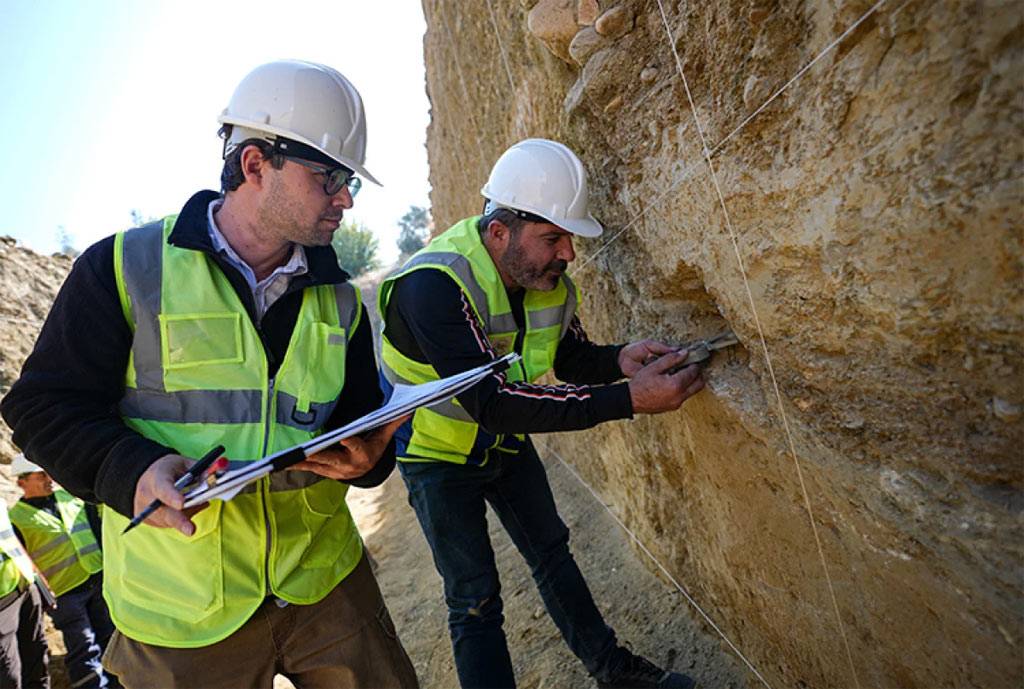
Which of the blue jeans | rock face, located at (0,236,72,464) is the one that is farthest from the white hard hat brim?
rock face, located at (0,236,72,464)

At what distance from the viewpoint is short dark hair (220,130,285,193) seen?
6.01 feet

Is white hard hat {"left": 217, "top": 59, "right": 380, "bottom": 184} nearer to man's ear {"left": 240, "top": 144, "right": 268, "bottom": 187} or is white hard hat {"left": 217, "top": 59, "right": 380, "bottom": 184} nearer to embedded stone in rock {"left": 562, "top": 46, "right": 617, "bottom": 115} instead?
man's ear {"left": 240, "top": 144, "right": 268, "bottom": 187}

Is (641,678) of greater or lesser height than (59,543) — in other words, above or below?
below

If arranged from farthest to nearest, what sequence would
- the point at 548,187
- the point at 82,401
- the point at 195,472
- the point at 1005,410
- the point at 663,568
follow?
the point at 663,568
the point at 548,187
the point at 82,401
the point at 195,472
the point at 1005,410

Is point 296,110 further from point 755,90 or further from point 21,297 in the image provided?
point 21,297

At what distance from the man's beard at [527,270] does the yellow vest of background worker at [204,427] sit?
817 mm

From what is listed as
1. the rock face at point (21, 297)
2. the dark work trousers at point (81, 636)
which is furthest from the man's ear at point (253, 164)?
the rock face at point (21, 297)

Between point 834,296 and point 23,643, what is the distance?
206 inches

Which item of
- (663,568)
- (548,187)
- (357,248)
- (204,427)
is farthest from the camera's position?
(357,248)

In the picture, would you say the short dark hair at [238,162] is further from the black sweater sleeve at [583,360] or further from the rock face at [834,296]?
the black sweater sleeve at [583,360]

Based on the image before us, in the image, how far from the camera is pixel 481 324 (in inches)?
87.0

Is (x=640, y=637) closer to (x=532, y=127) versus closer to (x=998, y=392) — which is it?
(x=998, y=392)

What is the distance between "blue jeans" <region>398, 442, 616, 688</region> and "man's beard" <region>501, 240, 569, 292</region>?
65 cm

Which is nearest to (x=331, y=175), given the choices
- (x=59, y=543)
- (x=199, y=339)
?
(x=199, y=339)
